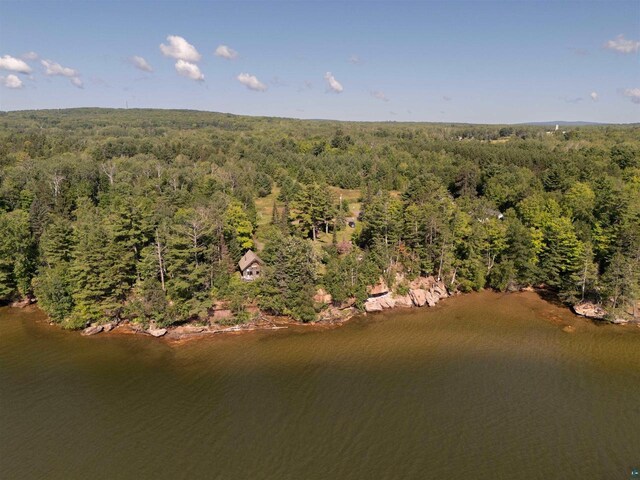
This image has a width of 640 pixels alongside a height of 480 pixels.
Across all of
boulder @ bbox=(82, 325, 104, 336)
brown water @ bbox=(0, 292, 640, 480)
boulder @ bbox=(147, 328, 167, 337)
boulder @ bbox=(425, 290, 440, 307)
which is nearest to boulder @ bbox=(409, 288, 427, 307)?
boulder @ bbox=(425, 290, 440, 307)

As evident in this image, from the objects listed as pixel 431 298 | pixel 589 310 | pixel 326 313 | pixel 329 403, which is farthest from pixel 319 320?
pixel 589 310

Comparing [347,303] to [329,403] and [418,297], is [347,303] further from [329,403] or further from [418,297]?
[329,403]

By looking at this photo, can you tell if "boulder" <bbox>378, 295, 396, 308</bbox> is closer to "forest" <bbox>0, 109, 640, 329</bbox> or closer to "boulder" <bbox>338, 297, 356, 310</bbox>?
"forest" <bbox>0, 109, 640, 329</bbox>

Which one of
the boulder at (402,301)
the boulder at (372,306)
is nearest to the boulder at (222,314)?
the boulder at (372,306)

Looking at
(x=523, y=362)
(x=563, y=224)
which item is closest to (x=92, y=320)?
(x=523, y=362)

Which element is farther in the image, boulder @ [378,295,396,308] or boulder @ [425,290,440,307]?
boulder @ [425,290,440,307]

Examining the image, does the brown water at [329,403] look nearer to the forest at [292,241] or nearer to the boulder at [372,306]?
the boulder at [372,306]
